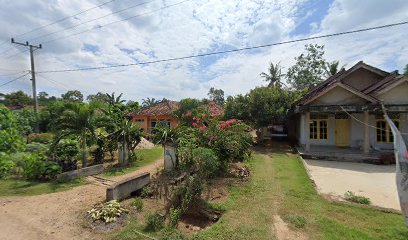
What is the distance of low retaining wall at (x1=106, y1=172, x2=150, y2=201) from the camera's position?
7.25 meters

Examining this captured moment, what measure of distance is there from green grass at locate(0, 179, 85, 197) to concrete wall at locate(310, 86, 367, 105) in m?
14.8

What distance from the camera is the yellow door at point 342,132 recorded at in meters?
17.0

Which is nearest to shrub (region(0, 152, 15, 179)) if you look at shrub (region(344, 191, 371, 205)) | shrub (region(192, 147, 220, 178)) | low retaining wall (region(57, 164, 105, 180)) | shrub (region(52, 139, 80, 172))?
shrub (region(52, 139, 80, 172))

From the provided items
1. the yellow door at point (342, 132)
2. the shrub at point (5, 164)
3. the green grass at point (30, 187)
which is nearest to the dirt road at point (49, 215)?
the green grass at point (30, 187)

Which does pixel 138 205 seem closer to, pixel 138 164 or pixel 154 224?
pixel 154 224

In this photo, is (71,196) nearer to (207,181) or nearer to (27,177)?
(27,177)

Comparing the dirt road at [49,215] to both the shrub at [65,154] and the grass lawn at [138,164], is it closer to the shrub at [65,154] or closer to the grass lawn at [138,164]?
the shrub at [65,154]

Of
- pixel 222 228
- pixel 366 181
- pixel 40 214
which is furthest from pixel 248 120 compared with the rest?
pixel 40 214

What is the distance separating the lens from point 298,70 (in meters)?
38.2

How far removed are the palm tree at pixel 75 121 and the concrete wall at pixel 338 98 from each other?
1378 centimetres

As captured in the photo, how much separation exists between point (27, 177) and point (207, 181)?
A: 7.60 m

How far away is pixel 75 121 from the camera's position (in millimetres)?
10727

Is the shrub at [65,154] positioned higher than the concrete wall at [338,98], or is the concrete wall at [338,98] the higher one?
the concrete wall at [338,98]

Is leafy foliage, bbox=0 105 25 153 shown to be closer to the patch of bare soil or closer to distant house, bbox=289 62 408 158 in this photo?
the patch of bare soil
